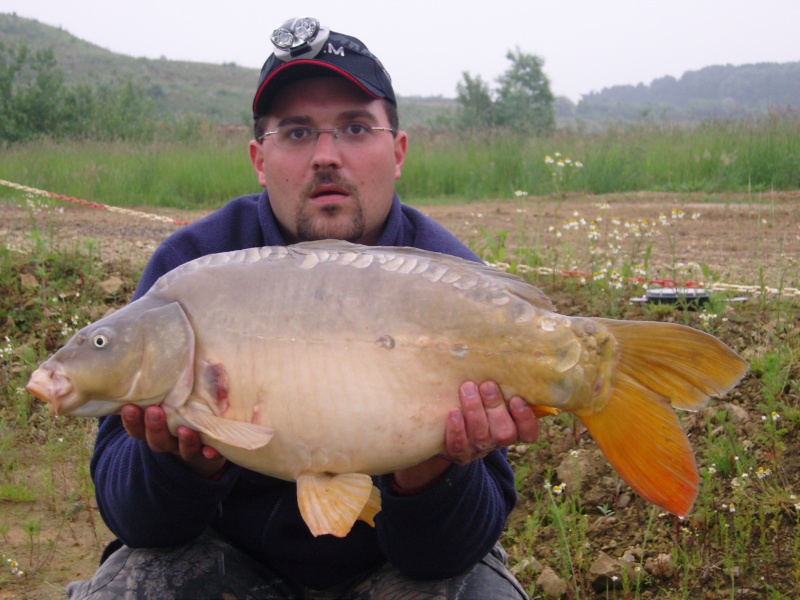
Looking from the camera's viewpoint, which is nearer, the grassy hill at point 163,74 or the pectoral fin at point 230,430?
the pectoral fin at point 230,430

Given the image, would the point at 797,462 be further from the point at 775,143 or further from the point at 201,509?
the point at 775,143

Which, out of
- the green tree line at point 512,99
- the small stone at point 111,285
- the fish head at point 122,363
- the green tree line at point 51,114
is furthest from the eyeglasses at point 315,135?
the green tree line at point 512,99

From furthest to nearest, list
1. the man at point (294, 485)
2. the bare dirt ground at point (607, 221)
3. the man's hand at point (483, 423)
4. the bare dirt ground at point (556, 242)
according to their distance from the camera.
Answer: the bare dirt ground at point (607, 221) < the bare dirt ground at point (556, 242) < the man at point (294, 485) < the man's hand at point (483, 423)

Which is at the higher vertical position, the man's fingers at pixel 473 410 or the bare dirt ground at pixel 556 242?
the man's fingers at pixel 473 410

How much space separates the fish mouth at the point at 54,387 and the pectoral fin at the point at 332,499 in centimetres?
42

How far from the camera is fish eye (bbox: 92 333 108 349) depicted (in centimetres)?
148

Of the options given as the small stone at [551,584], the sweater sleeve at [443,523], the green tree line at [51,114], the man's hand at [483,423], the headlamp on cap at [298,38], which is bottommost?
the small stone at [551,584]

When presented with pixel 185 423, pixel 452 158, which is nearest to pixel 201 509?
pixel 185 423

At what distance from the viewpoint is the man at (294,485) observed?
1.73 m

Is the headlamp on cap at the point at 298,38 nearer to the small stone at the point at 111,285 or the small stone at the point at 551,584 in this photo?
the small stone at the point at 551,584

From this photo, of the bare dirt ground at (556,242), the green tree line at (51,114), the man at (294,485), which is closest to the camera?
the man at (294,485)

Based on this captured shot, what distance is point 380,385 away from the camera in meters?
1.49

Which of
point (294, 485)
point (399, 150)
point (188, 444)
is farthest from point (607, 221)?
point (188, 444)

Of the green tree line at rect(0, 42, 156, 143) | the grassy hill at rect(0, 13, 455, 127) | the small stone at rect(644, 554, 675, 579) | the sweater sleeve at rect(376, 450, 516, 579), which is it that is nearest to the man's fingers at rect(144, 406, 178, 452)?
the sweater sleeve at rect(376, 450, 516, 579)
